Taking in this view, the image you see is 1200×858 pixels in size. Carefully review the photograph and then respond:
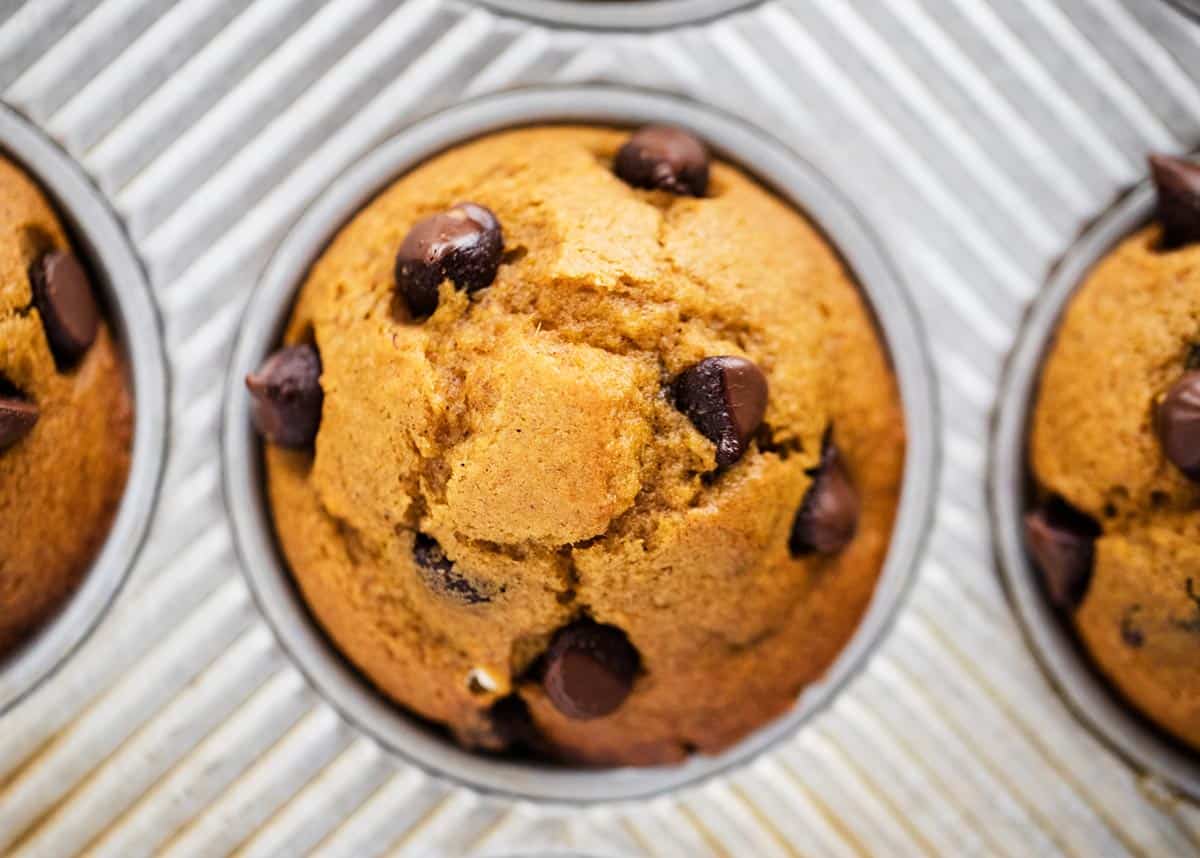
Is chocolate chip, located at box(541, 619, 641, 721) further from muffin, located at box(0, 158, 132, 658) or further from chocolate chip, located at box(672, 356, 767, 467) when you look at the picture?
muffin, located at box(0, 158, 132, 658)

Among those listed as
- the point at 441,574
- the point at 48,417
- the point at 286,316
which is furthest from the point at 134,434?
the point at 441,574

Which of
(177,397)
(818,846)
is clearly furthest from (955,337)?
(177,397)

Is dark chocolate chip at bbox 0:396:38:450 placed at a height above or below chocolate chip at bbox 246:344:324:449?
below

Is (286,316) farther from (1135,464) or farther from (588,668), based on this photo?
(1135,464)

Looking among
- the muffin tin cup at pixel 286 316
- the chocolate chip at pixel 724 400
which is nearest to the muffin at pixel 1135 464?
the muffin tin cup at pixel 286 316

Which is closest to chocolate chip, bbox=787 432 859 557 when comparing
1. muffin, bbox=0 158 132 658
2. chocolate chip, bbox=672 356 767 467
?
chocolate chip, bbox=672 356 767 467

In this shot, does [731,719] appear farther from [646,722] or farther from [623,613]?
[623,613]

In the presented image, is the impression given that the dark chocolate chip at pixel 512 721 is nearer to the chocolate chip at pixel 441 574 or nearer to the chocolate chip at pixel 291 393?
the chocolate chip at pixel 441 574
